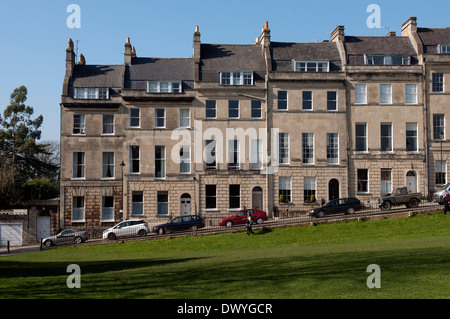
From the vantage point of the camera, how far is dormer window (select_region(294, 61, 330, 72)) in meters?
50.8

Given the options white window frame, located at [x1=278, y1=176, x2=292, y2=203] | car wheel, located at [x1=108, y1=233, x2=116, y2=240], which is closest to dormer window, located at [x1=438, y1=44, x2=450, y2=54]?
white window frame, located at [x1=278, y1=176, x2=292, y2=203]

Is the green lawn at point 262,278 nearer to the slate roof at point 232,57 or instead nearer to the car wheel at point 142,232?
the car wheel at point 142,232

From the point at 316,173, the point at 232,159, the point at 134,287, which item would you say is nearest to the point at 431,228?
the point at 316,173

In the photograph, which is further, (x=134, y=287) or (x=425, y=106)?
(x=425, y=106)

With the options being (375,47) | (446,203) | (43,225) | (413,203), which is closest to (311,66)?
(375,47)

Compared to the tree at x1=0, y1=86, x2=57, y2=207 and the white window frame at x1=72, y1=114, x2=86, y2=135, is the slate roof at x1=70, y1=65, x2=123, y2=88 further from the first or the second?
the tree at x1=0, y1=86, x2=57, y2=207

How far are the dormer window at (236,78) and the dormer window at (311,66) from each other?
4.62 metres

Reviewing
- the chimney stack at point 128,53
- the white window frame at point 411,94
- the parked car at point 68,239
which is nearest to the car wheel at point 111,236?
the parked car at point 68,239

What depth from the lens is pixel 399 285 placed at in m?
14.8

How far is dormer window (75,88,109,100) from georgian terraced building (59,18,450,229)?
1.54 ft

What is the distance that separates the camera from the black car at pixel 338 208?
140 feet

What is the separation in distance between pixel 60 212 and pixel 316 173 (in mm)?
24528

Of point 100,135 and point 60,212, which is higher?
point 100,135
